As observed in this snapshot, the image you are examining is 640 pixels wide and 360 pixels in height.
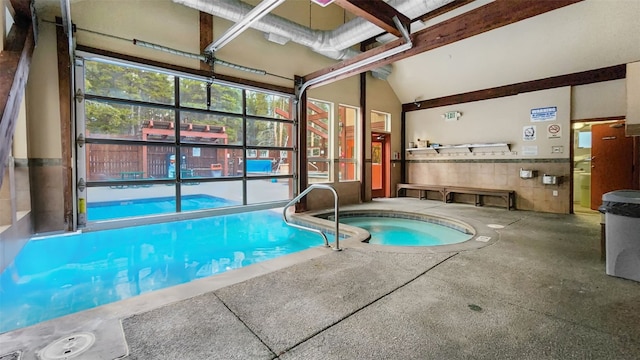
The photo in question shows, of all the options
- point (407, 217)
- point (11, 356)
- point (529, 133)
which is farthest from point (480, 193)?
point (11, 356)

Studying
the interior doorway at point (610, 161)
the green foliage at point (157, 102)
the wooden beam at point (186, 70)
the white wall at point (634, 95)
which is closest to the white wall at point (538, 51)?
the interior doorway at point (610, 161)

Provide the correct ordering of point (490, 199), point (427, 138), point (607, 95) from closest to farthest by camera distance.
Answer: point (607, 95), point (490, 199), point (427, 138)

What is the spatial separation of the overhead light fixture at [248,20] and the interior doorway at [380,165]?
16.0 ft

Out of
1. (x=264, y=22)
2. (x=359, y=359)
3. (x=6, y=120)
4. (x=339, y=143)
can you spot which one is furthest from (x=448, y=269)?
(x=339, y=143)

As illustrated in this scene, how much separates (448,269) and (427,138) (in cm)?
590

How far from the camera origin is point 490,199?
21.9 ft

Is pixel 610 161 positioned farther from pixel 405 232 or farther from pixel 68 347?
pixel 68 347

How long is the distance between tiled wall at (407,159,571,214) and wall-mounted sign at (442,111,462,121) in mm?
1121

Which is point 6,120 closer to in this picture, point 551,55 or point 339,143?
point 339,143

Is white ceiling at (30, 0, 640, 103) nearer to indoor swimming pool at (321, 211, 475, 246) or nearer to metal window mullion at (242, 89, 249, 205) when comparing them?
metal window mullion at (242, 89, 249, 205)

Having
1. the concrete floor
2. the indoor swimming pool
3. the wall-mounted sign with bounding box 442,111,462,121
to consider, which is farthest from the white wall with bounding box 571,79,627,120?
the concrete floor

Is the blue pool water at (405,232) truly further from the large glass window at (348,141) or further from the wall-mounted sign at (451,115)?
the wall-mounted sign at (451,115)

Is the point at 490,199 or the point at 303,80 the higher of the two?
the point at 303,80

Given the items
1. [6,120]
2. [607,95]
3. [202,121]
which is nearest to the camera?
[6,120]
